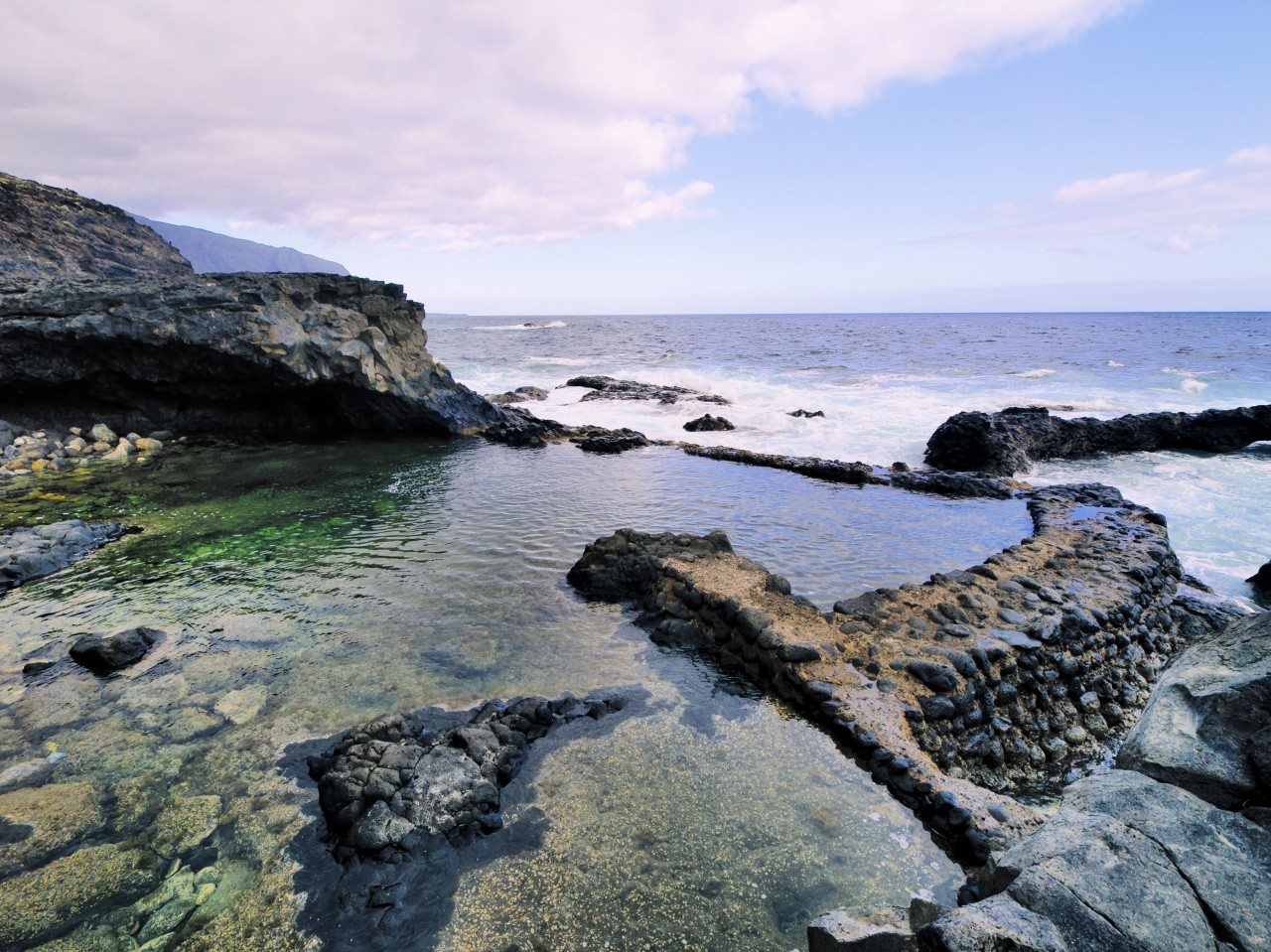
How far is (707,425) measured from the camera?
27.2 meters

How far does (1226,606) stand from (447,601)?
44.8 ft

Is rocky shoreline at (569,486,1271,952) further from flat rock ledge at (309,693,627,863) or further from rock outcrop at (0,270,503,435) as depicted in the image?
rock outcrop at (0,270,503,435)

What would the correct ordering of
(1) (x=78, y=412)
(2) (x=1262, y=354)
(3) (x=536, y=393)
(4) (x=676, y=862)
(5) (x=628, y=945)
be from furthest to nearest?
(2) (x=1262, y=354), (3) (x=536, y=393), (1) (x=78, y=412), (4) (x=676, y=862), (5) (x=628, y=945)

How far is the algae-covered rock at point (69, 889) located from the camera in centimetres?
443

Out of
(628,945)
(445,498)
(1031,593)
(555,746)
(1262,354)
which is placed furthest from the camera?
(1262,354)

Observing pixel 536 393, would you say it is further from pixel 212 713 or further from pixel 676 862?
pixel 676 862

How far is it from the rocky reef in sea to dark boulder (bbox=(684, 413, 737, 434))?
29.3 ft

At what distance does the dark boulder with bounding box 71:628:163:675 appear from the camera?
7.93 m

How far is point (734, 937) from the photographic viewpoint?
4426 mm

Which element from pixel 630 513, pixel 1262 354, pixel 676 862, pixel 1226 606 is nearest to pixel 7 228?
pixel 630 513

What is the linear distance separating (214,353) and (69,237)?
805 inches

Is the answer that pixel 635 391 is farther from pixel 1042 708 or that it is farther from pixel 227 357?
pixel 1042 708

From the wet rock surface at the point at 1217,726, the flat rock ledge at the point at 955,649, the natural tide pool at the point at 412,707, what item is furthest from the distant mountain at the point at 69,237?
the wet rock surface at the point at 1217,726

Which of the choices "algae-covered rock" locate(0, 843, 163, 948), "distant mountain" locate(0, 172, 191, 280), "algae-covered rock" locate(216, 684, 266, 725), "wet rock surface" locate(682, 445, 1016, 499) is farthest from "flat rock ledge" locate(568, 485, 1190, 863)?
"distant mountain" locate(0, 172, 191, 280)
